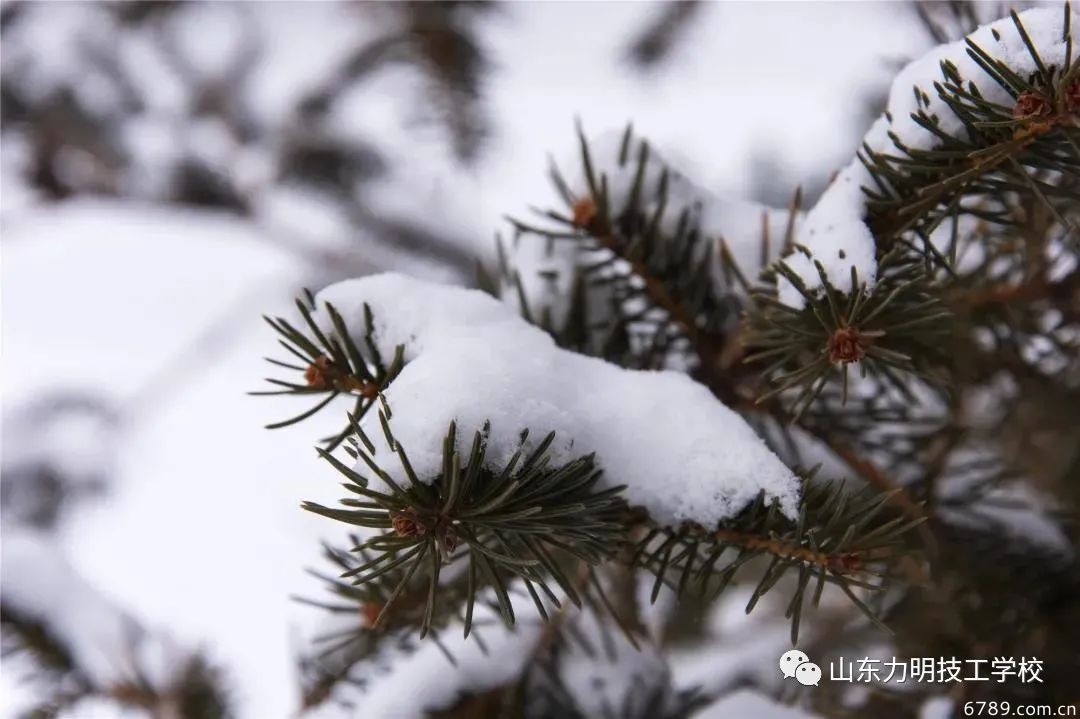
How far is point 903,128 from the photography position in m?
0.35

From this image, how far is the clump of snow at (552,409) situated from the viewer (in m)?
0.30

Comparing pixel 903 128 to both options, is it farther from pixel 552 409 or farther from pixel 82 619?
pixel 82 619

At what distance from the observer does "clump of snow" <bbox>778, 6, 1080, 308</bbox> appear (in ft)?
1.03

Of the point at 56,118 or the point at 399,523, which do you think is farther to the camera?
the point at 56,118

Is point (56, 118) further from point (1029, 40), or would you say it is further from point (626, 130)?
point (1029, 40)

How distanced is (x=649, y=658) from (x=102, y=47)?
1108mm

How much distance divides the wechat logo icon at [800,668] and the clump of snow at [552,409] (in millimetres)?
241

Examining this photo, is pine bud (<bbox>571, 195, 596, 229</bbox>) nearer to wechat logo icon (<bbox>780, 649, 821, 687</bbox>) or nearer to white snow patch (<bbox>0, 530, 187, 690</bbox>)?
wechat logo icon (<bbox>780, 649, 821, 687</bbox>)

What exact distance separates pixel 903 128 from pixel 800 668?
13.1 inches

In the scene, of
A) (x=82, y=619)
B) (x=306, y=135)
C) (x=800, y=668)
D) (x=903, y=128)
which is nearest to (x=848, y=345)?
(x=903, y=128)

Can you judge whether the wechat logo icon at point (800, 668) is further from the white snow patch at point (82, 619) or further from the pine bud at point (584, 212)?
the white snow patch at point (82, 619)

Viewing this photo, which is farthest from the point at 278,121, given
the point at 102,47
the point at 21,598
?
the point at 21,598

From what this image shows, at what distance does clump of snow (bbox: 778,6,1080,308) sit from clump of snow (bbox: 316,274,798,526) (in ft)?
0.24

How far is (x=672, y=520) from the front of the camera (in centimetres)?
33
